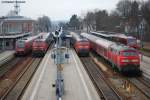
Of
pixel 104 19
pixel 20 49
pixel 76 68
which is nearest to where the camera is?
pixel 76 68

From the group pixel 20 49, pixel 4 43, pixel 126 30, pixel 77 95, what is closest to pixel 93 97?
pixel 77 95

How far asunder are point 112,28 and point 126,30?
68.4 ft

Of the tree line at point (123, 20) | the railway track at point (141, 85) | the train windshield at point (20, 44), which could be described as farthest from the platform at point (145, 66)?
the tree line at point (123, 20)

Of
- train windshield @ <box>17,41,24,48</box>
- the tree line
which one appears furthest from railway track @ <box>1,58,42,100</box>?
the tree line

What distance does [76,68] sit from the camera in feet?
143

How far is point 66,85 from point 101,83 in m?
3.19

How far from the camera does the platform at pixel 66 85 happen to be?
89.9ft

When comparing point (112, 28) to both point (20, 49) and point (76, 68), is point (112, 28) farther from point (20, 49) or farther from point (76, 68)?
point (76, 68)

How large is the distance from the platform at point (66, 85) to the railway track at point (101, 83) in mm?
476

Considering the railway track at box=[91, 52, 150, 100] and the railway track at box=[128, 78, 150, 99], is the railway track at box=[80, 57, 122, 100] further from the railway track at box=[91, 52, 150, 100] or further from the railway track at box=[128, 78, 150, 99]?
the railway track at box=[128, 78, 150, 99]

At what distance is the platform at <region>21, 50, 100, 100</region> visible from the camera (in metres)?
27.4

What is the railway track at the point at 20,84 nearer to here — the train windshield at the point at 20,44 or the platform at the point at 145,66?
the train windshield at the point at 20,44

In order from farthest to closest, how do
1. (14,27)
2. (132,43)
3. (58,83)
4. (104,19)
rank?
(104,19) → (14,27) → (132,43) → (58,83)

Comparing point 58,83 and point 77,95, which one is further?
point 77,95
